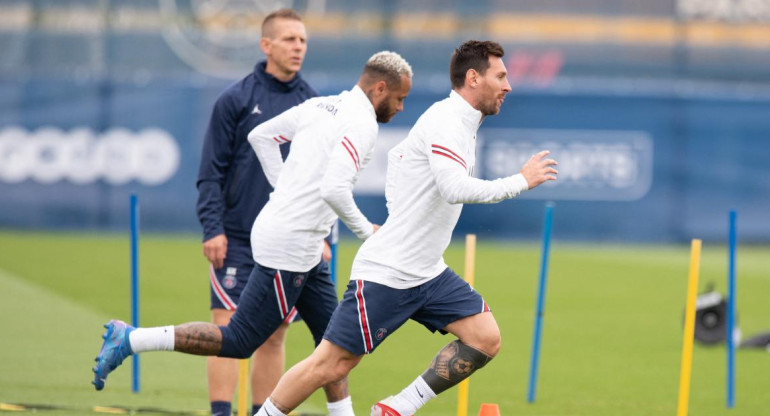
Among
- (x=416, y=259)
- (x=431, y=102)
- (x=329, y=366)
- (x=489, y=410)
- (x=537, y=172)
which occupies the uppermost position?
(x=431, y=102)

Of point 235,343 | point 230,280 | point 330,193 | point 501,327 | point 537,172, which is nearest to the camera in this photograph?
point 537,172

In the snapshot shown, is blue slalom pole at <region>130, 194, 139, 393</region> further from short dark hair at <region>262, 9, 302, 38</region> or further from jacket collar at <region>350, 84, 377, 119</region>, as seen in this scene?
jacket collar at <region>350, 84, 377, 119</region>

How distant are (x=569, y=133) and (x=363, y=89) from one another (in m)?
12.9

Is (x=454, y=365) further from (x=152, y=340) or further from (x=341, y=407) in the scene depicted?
(x=152, y=340)

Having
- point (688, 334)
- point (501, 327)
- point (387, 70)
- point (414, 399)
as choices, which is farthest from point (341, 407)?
point (501, 327)

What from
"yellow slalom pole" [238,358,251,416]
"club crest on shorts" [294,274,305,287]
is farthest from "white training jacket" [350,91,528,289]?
"yellow slalom pole" [238,358,251,416]

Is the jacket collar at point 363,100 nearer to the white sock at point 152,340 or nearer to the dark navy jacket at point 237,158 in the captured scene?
the dark navy jacket at point 237,158

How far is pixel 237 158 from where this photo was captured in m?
7.01

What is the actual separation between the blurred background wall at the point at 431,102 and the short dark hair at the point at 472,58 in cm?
1194

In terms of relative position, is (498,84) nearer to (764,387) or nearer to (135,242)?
(135,242)

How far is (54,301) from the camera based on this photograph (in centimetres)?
1232

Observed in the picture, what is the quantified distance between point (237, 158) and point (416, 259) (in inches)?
56.7

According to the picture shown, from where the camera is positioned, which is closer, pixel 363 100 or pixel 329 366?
pixel 329 366

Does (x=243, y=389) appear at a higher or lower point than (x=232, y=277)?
lower
